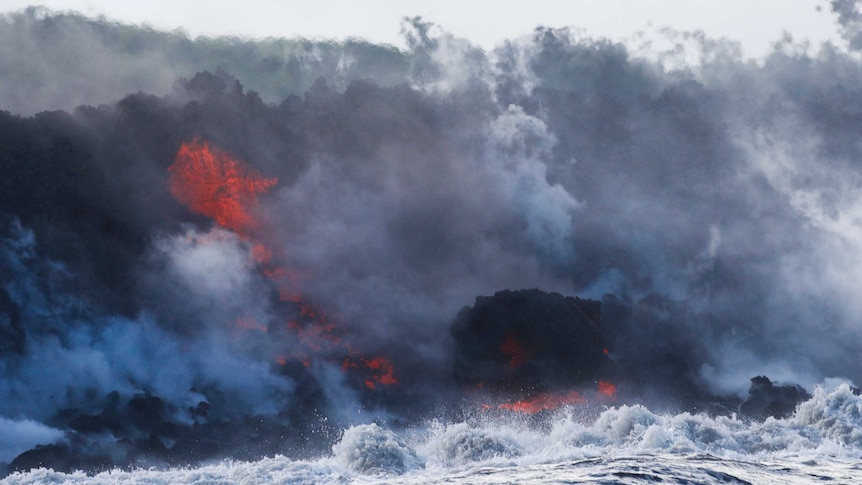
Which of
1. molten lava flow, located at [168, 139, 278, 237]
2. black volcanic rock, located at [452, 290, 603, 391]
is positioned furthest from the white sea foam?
molten lava flow, located at [168, 139, 278, 237]

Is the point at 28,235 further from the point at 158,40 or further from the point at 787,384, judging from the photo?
the point at 787,384

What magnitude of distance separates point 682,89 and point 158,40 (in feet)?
123

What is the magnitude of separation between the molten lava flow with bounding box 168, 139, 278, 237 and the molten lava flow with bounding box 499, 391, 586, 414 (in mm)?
18721

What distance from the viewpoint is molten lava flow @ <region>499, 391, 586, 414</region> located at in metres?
53.0

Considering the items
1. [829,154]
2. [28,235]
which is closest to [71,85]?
[28,235]

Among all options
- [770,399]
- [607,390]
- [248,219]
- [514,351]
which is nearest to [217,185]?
[248,219]

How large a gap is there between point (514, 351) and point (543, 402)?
11.1ft

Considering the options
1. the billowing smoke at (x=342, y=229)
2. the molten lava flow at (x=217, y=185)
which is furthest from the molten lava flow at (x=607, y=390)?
the molten lava flow at (x=217, y=185)

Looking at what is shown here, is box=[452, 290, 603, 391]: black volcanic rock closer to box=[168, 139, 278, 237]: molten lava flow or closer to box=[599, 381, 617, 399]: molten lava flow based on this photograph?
box=[599, 381, 617, 399]: molten lava flow

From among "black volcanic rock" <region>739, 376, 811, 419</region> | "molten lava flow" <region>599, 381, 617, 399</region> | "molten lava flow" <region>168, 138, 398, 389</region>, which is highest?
"molten lava flow" <region>168, 138, 398, 389</region>

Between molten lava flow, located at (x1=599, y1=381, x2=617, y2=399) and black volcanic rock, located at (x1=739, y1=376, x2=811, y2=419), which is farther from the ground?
molten lava flow, located at (x1=599, y1=381, x2=617, y2=399)

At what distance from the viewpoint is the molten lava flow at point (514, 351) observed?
2142 inches

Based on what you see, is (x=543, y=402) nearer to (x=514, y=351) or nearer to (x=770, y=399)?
(x=514, y=351)

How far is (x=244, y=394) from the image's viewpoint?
51750 mm
